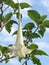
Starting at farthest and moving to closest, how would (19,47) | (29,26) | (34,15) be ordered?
(29,26), (34,15), (19,47)

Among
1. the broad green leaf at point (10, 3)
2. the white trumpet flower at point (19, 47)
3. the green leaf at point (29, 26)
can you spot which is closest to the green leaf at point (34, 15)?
the green leaf at point (29, 26)

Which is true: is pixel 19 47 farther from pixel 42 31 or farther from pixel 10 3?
pixel 42 31

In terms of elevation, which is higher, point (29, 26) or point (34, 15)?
point (34, 15)

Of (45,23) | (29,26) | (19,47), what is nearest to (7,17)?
(29,26)

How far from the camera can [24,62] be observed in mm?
2969

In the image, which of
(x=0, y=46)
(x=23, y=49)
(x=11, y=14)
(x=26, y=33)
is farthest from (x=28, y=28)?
(x=23, y=49)

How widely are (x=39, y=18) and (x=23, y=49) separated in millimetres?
1447

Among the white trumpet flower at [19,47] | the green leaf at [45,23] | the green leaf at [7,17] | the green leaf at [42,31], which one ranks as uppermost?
the white trumpet flower at [19,47]

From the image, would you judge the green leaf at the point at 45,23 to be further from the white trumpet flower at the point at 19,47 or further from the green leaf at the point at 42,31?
the white trumpet flower at the point at 19,47

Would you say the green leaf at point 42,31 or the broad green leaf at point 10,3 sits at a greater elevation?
the broad green leaf at point 10,3

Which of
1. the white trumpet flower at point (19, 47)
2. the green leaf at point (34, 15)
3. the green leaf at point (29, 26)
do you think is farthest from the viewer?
the green leaf at point (29, 26)

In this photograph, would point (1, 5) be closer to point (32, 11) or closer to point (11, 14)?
point (11, 14)

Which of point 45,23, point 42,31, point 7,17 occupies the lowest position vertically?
point 42,31

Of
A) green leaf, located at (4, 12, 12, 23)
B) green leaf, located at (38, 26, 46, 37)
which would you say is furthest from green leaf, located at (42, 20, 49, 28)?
green leaf, located at (4, 12, 12, 23)
